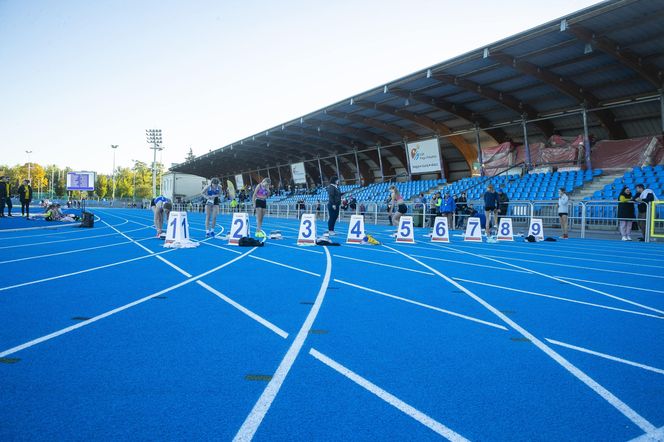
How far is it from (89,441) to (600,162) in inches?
1105

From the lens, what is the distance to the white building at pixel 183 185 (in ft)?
252

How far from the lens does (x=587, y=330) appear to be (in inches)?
165

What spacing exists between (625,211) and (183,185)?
72836 millimetres

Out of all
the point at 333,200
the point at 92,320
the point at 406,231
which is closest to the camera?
the point at 92,320

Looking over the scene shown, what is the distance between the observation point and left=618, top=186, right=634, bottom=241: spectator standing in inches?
596

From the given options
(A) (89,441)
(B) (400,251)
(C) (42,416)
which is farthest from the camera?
(B) (400,251)

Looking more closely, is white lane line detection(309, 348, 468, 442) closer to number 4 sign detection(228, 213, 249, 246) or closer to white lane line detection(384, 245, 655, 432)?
white lane line detection(384, 245, 655, 432)

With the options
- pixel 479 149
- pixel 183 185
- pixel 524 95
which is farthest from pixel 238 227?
pixel 183 185

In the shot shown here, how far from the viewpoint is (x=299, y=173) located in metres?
48.9

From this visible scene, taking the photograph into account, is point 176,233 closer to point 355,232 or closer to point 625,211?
point 355,232

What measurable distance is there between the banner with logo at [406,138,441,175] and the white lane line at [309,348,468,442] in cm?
3062

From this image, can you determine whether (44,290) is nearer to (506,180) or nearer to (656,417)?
(656,417)

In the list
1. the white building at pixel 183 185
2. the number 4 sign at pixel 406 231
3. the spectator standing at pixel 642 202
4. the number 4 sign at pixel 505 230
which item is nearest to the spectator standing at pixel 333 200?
the number 4 sign at pixel 406 231

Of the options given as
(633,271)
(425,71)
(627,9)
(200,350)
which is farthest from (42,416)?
(425,71)
